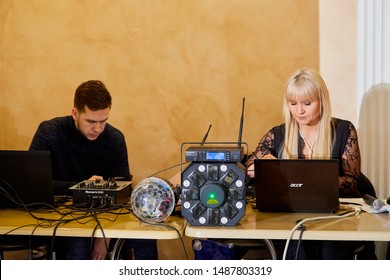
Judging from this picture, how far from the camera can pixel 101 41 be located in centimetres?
365

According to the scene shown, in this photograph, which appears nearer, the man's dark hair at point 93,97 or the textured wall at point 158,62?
the man's dark hair at point 93,97

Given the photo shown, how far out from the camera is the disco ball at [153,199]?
A: 2023mm

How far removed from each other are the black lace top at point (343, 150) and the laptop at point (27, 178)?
1.09m

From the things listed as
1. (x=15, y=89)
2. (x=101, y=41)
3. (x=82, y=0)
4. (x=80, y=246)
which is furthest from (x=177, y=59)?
(x=80, y=246)

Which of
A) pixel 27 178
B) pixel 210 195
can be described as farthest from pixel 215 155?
pixel 27 178

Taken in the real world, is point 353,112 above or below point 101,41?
below

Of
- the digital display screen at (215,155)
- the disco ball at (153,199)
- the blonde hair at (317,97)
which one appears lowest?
the disco ball at (153,199)

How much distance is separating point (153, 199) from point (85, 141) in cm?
115

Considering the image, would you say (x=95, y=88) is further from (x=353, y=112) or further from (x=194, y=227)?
(x=353, y=112)

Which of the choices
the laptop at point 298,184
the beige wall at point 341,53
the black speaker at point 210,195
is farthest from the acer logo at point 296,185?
the beige wall at point 341,53

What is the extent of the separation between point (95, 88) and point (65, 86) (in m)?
0.88

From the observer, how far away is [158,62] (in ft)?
11.8

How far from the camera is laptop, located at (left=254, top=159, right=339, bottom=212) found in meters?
2.12

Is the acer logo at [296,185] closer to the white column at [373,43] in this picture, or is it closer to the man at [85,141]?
the man at [85,141]
